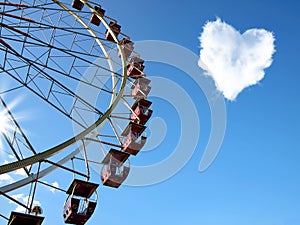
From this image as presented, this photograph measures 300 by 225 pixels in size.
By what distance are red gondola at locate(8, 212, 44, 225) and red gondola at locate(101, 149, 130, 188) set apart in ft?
11.5

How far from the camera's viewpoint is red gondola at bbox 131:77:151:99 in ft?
53.0

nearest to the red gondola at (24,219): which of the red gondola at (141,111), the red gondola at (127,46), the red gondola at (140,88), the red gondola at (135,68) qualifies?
the red gondola at (141,111)

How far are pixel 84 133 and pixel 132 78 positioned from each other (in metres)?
6.89

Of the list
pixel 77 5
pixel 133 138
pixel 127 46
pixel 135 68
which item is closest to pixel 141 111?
pixel 133 138

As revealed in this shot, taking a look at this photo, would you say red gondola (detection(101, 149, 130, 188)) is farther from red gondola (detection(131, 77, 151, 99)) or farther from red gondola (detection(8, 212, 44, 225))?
red gondola (detection(131, 77, 151, 99))

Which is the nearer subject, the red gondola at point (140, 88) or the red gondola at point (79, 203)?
the red gondola at point (79, 203)

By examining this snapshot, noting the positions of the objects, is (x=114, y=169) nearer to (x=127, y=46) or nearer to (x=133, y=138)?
(x=133, y=138)

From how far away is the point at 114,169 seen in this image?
12.3 metres

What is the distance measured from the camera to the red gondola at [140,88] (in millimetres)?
16156

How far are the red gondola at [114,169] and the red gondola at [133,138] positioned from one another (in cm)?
59

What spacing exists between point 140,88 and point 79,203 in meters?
6.68

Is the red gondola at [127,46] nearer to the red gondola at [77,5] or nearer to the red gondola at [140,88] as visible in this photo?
the red gondola at [140,88]

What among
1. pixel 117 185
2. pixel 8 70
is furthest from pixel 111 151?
pixel 8 70

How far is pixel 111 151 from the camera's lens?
1247cm
